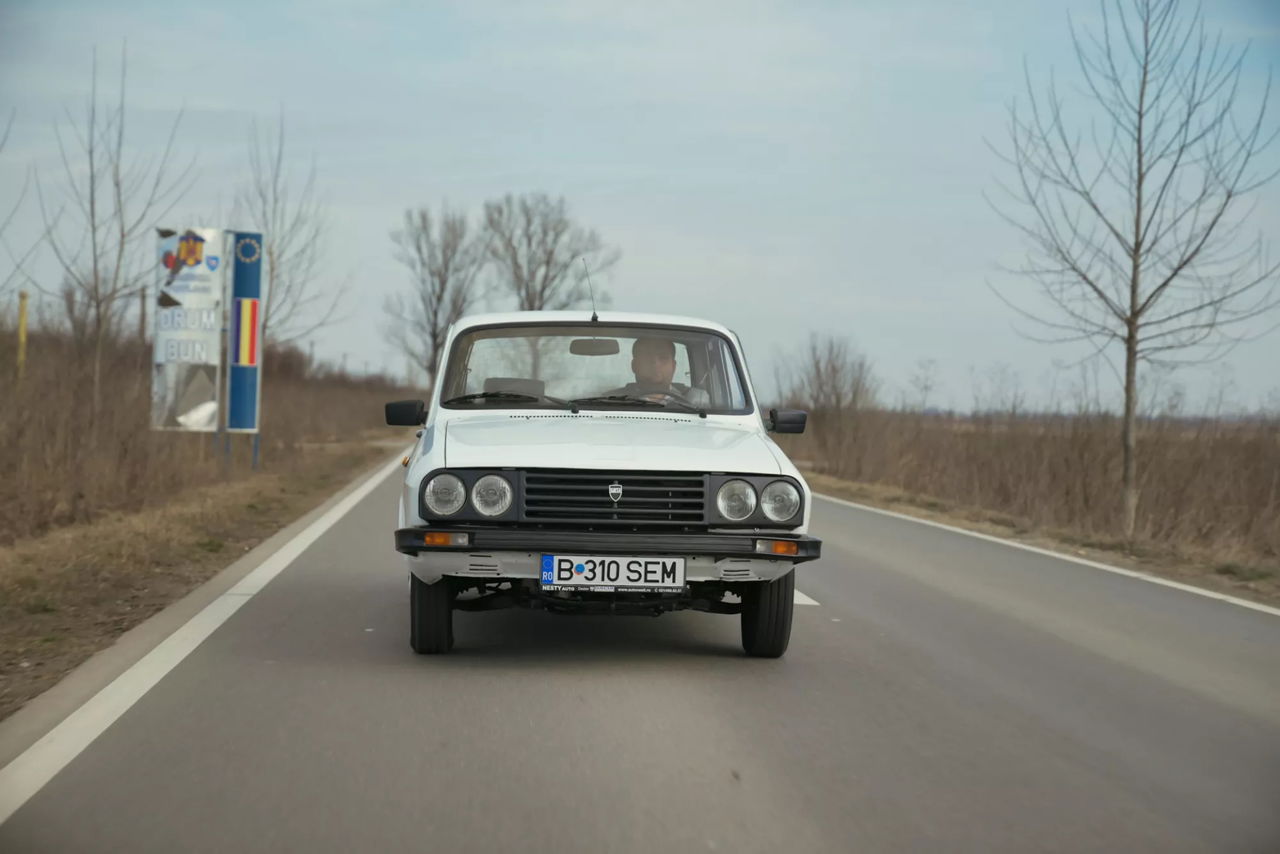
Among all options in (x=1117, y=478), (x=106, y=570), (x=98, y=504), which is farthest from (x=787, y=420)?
(x=1117, y=478)

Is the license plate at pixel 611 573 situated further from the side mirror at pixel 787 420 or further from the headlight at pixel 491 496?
the side mirror at pixel 787 420

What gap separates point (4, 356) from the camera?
14.1 m

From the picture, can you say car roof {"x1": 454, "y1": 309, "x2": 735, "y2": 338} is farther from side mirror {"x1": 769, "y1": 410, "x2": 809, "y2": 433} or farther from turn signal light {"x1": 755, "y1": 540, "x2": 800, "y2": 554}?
turn signal light {"x1": 755, "y1": 540, "x2": 800, "y2": 554}

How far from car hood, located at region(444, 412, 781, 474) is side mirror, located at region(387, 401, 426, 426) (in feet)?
1.64

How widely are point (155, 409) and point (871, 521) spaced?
9.27 m

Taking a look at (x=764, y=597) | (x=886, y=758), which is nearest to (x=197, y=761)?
(x=886, y=758)

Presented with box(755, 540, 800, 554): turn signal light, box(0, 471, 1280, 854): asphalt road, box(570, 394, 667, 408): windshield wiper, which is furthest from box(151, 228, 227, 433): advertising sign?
box(755, 540, 800, 554): turn signal light

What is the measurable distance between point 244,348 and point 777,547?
16.2 meters

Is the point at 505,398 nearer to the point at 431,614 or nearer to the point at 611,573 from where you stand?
the point at 431,614

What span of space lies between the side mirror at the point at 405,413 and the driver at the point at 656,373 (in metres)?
1.10

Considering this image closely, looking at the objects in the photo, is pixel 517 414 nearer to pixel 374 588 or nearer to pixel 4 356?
pixel 374 588

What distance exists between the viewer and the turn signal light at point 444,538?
19.9 feet

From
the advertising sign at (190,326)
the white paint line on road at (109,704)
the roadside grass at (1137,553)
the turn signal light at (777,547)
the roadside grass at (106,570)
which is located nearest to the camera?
the white paint line on road at (109,704)

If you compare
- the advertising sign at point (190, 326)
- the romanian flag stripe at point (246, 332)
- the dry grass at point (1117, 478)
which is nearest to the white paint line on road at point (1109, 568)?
the dry grass at point (1117, 478)
